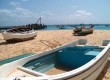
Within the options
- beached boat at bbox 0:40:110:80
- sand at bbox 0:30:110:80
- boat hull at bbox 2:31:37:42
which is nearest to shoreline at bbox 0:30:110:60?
sand at bbox 0:30:110:80

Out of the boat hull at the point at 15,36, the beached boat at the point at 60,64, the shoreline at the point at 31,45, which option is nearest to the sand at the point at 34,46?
the shoreline at the point at 31,45

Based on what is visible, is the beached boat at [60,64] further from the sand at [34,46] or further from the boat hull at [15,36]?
the boat hull at [15,36]

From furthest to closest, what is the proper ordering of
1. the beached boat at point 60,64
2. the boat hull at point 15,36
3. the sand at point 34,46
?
the boat hull at point 15,36, the sand at point 34,46, the beached boat at point 60,64

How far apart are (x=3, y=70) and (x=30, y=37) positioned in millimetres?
12739

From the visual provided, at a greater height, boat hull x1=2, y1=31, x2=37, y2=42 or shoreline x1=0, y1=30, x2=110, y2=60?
boat hull x1=2, y1=31, x2=37, y2=42

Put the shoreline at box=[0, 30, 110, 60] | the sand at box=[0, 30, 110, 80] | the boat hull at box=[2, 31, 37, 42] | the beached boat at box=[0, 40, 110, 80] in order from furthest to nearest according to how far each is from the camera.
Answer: the boat hull at box=[2, 31, 37, 42] → the shoreline at box=[0, 30, 110, 60] → the sand at box=[0, 30, 110, 80] → the beached boat at box=[0, 40, 110, 80]

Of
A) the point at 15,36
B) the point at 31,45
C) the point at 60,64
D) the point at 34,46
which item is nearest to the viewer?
the point at 60,64

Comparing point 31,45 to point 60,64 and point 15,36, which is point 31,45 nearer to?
point 15,36

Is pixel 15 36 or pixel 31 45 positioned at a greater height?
pixel 15 36

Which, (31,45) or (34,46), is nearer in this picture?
(34,46)

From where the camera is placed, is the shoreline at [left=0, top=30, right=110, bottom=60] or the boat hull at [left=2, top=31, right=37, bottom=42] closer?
the shoreline at [left=0, top=30, right=110, bottom=60]

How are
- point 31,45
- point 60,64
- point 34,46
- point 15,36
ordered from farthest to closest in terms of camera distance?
point 15,36 < point 31,45 < point 34,46 < point 60,64

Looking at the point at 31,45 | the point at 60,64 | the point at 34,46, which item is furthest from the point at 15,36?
the point at 60,64

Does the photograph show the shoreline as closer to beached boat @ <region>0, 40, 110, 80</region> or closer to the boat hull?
the boat hull
